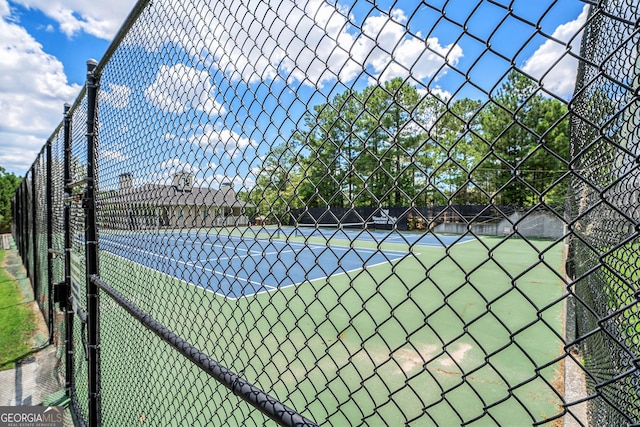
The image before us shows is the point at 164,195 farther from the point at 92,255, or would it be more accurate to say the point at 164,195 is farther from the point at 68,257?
the point at 68,257

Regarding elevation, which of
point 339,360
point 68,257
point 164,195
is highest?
point 164,195

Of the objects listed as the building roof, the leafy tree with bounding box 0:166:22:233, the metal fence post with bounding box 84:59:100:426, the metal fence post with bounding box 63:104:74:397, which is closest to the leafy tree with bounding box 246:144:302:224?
the building roof

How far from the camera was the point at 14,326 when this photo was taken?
4.04 metres

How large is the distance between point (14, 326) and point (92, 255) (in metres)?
3.24

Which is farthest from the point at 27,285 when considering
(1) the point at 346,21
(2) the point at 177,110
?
(1) the point at 346,21

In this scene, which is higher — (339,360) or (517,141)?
(517,141)

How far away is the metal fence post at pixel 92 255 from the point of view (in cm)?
195

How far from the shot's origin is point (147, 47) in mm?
1767

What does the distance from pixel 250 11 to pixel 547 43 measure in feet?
3.17

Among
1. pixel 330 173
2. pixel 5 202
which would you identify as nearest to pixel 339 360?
pixel 330 173

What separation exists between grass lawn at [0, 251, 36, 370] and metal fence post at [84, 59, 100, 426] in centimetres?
190

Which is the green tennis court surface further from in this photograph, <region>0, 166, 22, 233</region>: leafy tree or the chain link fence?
<region>0, 166, 22, 233</region>: leafy tree

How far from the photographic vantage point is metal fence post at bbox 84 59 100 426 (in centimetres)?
195

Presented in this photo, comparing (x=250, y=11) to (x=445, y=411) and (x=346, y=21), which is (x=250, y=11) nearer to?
(x=346, y=21)
